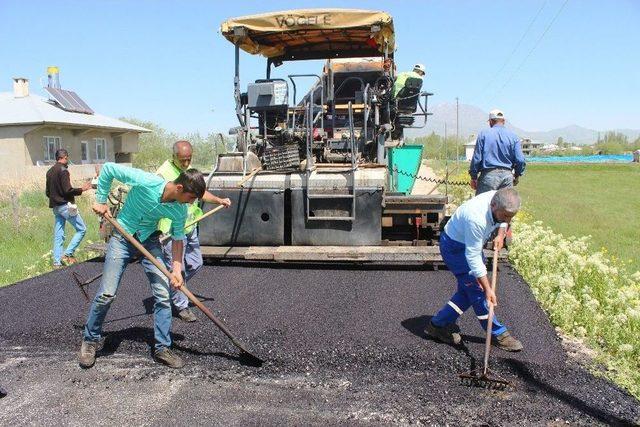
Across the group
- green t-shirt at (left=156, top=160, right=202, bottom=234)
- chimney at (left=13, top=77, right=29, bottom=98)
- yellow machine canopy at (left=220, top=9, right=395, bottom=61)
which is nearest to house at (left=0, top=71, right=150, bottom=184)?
chimney at (left=13, top=77, right=29, bottom=98)

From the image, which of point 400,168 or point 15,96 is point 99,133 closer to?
point 15,96

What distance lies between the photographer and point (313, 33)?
24.3 feet

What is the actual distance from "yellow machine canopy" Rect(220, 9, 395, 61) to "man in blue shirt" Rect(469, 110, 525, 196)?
5.47 ft

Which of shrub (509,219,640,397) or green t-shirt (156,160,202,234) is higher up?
green t-shirt (156,160,202,234)

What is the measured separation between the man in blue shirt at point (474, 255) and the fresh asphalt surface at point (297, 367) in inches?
6.2

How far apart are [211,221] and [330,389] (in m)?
3.67

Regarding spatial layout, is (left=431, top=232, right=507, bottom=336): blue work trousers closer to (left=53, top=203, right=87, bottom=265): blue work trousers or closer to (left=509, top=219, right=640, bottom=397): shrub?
(left=509, top=219, right=640, bottom=397): shrub

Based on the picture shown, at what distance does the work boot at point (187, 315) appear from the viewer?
197 inches

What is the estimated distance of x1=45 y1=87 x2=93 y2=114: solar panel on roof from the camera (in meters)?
26.0

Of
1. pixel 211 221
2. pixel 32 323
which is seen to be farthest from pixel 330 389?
pixel 211 221

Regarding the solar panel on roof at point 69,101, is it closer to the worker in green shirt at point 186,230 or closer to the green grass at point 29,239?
the green grass at point 29,239

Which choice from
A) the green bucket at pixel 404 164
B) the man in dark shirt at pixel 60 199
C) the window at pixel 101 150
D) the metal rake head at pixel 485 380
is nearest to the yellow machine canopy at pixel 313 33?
the green bucket at pixel 404 164

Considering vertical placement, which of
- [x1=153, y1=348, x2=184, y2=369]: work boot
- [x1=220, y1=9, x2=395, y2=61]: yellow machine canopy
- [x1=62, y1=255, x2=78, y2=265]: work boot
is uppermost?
[x1=220, y1=9, x2=395, y2=61]: yellow machine canopy

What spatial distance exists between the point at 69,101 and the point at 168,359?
25490 millimetres
